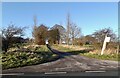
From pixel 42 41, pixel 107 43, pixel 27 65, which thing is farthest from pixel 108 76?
pixel 42 41

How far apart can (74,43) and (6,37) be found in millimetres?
27029

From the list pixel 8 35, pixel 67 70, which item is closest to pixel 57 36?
pixel 8 35

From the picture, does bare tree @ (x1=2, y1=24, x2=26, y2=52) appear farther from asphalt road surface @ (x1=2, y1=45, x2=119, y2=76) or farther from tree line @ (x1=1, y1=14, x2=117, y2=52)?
asphalt road surface @ (x1=2, y1=45, x2=119, y2=76)

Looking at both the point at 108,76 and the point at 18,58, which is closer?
the point at 108,76

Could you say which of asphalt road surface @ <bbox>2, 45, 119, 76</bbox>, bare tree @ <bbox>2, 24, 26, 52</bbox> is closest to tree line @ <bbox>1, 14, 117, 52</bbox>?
bare tree @ <bbox>2, 24, 26, 52</bbox>

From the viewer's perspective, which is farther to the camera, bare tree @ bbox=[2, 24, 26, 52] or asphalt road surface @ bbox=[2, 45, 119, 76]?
bare tree @ bbox=[2, 24, 26, 52]

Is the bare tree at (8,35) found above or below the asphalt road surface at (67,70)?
above

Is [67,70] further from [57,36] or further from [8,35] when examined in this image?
[57,36]

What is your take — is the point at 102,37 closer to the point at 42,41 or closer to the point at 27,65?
the point at 27,65

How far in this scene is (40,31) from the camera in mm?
44781

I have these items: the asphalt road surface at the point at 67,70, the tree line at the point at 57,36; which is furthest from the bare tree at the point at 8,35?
the asphalt road surface at the point at 67,70

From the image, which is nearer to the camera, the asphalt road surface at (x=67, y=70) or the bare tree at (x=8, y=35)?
the asphalt road surface at (x=67, y=70)

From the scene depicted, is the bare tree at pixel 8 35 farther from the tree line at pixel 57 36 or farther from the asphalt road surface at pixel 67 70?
the asphalt road surface at pixel 67 70

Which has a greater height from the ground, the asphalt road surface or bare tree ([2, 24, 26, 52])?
bare tree ([2, 24, 26, 52])
